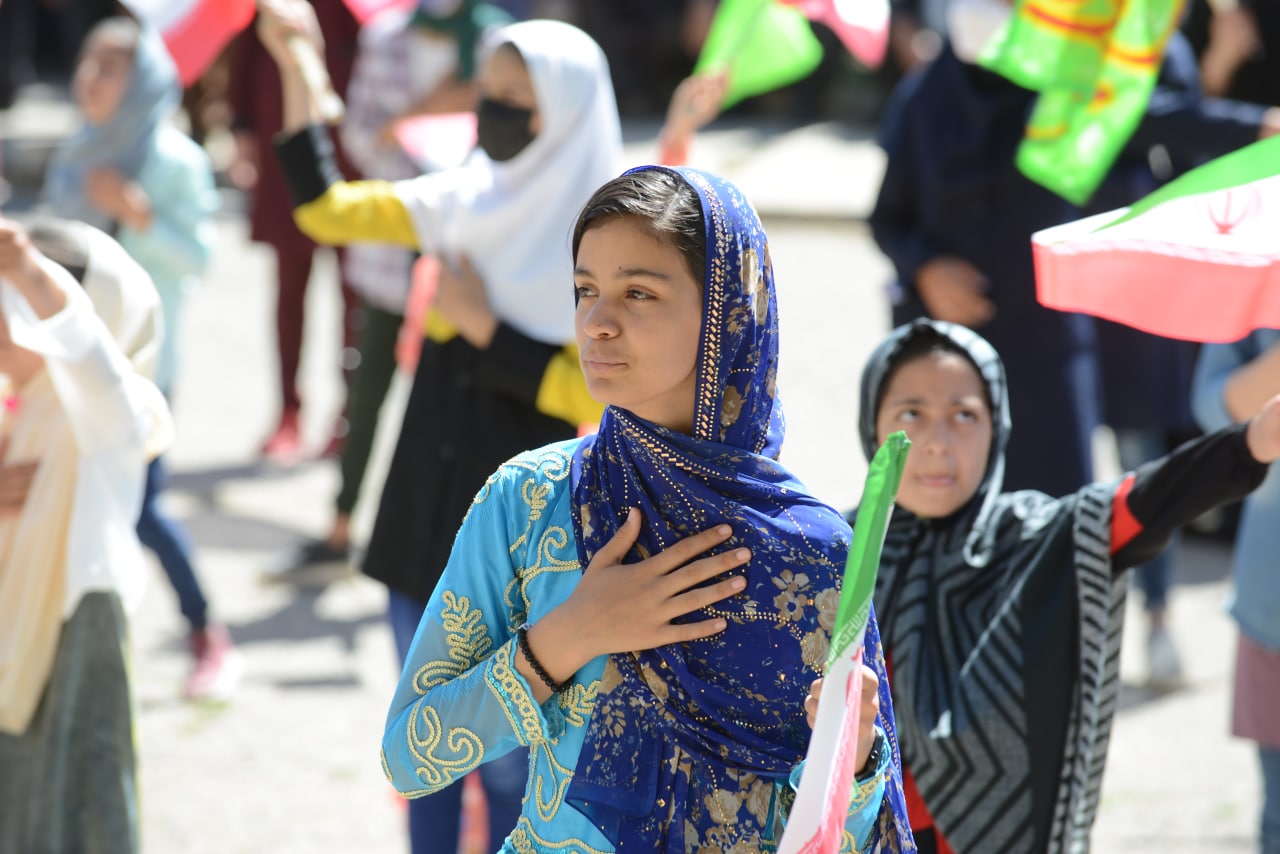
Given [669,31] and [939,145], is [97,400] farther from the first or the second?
[669,31]

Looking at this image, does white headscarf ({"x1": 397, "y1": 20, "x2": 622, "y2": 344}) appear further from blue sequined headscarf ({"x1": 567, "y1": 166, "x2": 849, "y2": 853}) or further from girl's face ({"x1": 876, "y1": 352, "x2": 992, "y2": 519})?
blue sequined headscarf ({"x1": 567, "y1": 166, "x2": 849, "y2": 853})

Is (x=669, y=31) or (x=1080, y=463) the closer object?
(x=1080, y=463)

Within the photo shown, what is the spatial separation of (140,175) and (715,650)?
3.85 m

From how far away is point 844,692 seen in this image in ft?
5.65

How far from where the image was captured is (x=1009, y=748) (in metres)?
2.67

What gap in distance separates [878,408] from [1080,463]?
1592 mm

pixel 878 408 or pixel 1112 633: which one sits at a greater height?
pixel 878 408

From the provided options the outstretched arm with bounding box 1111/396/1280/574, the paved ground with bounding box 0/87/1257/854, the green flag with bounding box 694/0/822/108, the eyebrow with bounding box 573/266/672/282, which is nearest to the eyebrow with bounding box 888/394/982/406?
the outstretched arm with bounding box 1111/396/1280/574

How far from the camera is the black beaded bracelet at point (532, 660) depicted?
189cm

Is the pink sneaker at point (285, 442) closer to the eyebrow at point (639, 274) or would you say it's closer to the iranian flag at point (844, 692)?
the eyebrow at point (639, 274)

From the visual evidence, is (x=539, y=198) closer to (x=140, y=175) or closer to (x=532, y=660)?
(x=532, y=660)

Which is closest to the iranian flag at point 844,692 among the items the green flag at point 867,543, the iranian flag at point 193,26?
the green flag at point 867,543

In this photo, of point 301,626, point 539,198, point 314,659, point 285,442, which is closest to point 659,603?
point 539,198

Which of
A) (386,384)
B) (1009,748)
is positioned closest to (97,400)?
(1009,748)
